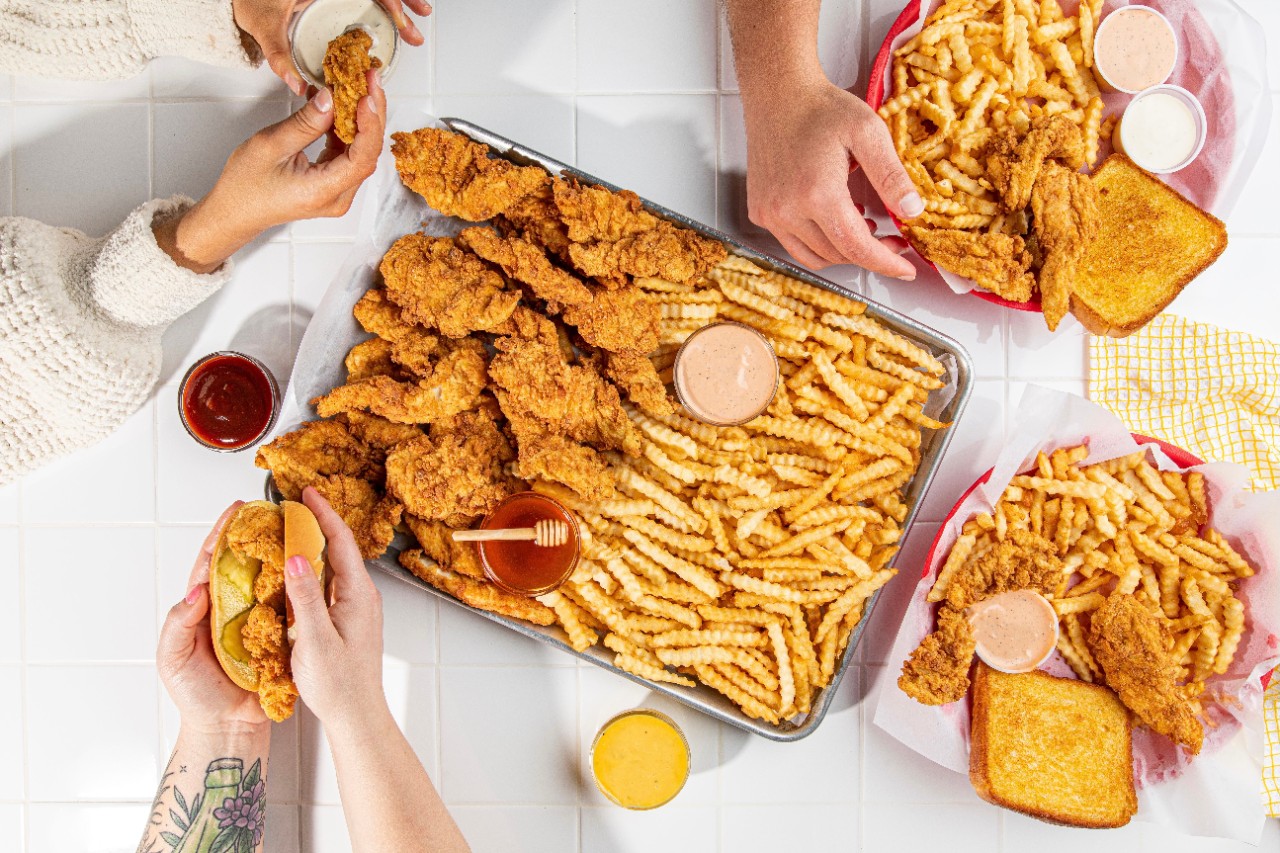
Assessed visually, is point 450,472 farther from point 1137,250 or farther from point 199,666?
point 1137,250

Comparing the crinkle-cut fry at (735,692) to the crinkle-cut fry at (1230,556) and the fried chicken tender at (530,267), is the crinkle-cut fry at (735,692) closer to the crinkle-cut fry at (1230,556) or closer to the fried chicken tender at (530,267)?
the fried chicken tender at (530,267)

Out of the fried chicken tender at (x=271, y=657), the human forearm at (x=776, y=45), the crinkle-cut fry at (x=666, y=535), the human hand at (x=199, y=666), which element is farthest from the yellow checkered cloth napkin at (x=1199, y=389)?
the human hand at (x=199, y=666)

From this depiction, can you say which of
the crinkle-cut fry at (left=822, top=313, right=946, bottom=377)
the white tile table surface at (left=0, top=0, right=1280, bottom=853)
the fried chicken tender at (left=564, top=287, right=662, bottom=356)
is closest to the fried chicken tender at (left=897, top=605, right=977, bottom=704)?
the white tile table surface at (left=0, top=0, right=1280, bottom=853)

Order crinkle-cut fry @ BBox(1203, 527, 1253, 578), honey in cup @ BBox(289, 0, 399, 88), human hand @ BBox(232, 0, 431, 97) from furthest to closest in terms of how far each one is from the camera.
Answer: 1. crinkle-cut fry @ BBox(1203, 527, 1253, 578)
2. human hand @ BBox(232, 0, 431, 97)
3. honey in cup @ BBox(289, 0, 399, 88)

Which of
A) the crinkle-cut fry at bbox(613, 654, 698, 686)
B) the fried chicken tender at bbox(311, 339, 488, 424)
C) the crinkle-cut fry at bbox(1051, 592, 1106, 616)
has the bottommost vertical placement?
the crinkle-cut fry at bbox(613, 654, 698, 686)

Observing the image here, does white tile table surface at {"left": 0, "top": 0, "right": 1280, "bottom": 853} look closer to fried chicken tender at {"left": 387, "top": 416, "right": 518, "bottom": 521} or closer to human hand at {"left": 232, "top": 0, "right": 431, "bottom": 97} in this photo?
human hand at {"left": 232, "top": 0, "right": 431, "bottom": 97}

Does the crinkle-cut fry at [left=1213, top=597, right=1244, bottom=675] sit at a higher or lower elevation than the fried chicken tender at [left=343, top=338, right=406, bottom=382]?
lower
